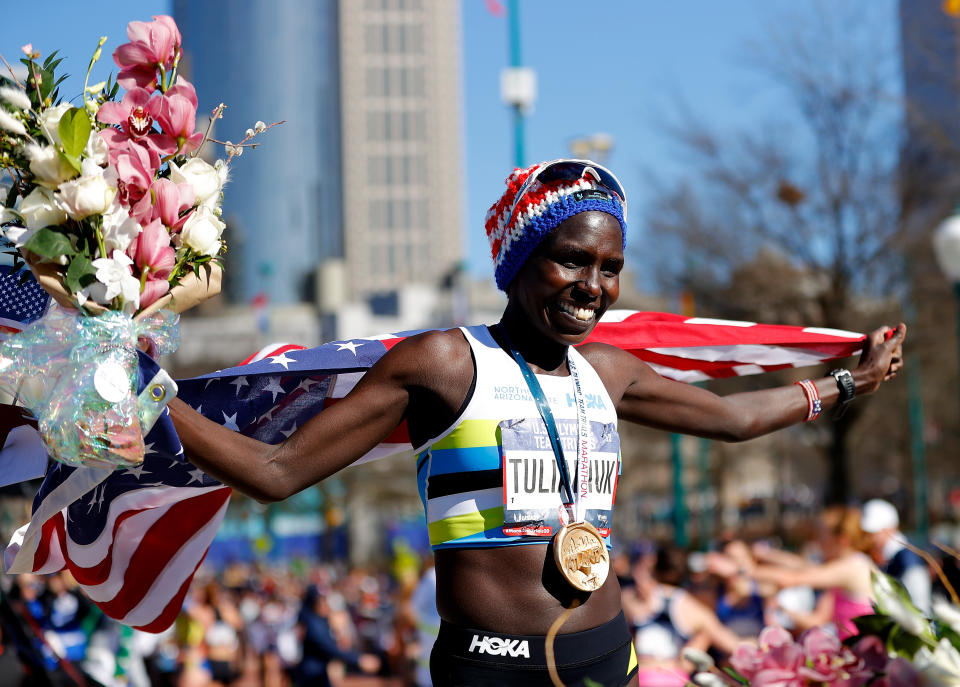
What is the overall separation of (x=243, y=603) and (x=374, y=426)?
1615cm

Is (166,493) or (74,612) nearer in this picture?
(166,493)

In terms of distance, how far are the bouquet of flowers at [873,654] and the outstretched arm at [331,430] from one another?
90cm

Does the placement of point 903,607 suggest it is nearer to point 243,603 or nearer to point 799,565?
point 799,565

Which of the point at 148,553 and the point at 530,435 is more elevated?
the point at 530,435

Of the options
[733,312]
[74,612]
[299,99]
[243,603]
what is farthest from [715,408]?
[299,99]

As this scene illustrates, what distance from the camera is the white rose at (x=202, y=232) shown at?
8.21ft

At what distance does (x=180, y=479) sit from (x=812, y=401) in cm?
192

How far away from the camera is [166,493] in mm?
3475

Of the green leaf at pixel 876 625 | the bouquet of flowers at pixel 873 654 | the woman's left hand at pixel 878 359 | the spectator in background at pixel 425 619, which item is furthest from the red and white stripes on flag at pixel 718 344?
the spectator in background at pixel 425 619

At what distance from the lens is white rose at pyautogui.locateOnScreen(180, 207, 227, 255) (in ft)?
8.21

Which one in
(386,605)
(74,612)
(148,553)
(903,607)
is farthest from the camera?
(386,605)

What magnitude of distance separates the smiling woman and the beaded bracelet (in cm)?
86

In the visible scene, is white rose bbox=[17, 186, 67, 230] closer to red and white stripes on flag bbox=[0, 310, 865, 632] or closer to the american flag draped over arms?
the american flag draped over arms

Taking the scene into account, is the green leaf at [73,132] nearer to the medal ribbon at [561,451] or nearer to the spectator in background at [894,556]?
the medal ribbon at [561,451]
